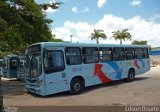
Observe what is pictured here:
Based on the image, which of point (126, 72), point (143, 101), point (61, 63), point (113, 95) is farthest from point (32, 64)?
point (126, 72)

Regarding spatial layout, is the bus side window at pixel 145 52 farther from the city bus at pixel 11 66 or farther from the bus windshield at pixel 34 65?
the city bus at pixel 11 66

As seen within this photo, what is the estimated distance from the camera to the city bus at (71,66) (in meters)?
13.8

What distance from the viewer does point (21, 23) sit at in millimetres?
21703

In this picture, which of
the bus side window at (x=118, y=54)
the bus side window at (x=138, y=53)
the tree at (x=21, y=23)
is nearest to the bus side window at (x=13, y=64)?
the tree at (x=21, y=23)

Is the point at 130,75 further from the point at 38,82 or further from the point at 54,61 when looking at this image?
the point at 38,82

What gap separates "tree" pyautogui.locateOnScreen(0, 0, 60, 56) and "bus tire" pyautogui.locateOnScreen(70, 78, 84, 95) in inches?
298

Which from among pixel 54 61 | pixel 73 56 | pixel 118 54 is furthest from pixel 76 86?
pixel 118 54

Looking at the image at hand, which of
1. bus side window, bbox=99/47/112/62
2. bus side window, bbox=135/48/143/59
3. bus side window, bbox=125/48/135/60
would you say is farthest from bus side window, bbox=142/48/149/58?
bus side window, bbox=99/47/112/62

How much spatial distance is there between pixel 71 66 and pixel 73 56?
24.2 inches

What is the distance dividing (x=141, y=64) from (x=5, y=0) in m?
11.1

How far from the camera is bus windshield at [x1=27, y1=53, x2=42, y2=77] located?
13963mm

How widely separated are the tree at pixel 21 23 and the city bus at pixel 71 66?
6589 millimetres

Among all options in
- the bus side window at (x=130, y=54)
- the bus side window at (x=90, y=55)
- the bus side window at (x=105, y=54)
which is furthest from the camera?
the bus side window at (x=130, y=54)

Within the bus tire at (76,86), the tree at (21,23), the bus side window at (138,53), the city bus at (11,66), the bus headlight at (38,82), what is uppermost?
the tree at (21,23)
